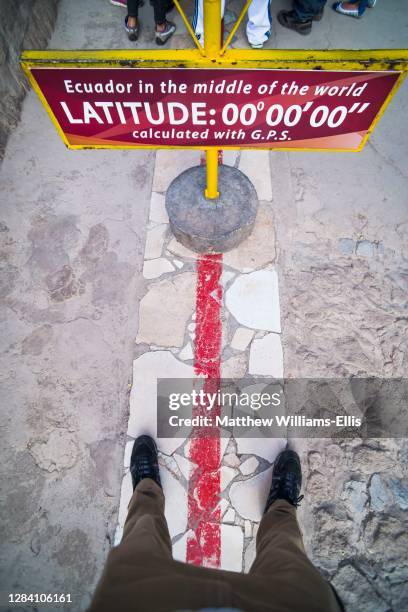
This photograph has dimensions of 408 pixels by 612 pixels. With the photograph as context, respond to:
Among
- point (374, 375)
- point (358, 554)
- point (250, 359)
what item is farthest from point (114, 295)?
point (358, 554)

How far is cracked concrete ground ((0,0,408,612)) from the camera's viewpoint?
7.62 feet

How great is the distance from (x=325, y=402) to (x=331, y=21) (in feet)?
14.1

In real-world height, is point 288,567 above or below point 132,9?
below

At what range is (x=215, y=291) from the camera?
300cm

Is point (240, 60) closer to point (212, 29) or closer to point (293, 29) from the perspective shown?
point (212, 29)

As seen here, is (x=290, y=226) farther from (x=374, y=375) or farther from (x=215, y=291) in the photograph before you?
(x=374, y=375)

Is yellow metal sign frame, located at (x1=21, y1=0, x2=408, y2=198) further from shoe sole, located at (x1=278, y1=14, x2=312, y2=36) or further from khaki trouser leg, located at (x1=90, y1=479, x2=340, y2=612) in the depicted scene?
shoe sole, located at (x1=278, y1=14, x2=312, y2=36)

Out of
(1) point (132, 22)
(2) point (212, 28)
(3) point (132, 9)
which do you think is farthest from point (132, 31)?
(2) point (212, 28)

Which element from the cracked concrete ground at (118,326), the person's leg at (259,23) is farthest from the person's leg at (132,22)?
the person's leg at (259,23)

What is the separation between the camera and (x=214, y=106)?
163 cm

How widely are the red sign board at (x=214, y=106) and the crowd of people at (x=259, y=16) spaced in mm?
2727

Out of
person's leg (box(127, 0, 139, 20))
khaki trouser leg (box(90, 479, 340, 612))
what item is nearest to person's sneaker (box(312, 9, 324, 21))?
person's leg (box(127, 0, 139, 20))

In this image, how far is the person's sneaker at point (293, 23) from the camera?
13.2ft

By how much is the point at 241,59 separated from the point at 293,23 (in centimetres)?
356
